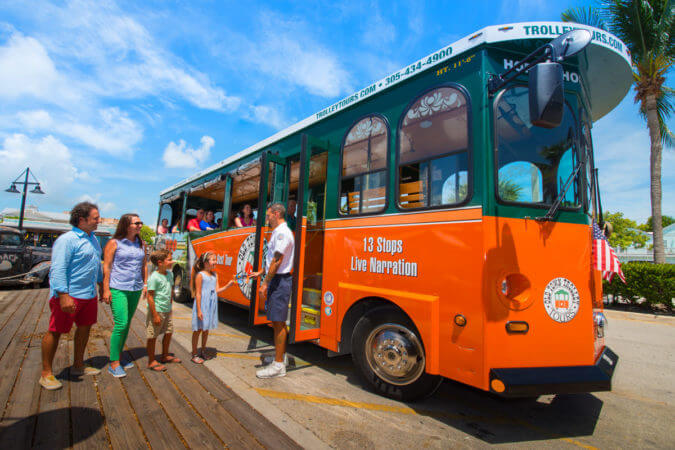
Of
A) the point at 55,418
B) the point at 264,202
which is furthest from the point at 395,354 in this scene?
the point at 55,418

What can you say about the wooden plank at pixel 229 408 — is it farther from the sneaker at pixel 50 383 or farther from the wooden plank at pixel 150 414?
the sneaker at pixel 50 383

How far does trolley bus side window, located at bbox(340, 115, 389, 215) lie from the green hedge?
31.4 feet

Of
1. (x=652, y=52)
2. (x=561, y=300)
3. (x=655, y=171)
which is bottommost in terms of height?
(x=561, y=300)

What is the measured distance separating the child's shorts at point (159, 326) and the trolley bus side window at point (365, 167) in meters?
2.37

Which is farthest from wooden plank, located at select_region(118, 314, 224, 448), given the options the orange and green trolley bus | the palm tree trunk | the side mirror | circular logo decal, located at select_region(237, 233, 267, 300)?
the palm tree trunk

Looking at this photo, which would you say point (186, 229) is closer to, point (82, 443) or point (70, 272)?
point (70, 272)

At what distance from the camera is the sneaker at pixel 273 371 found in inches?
147

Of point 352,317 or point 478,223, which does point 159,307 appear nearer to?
point 352,317

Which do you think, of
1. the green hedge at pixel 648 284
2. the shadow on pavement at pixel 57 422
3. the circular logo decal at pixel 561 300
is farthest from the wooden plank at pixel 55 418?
the green hedge at pixel 648 284

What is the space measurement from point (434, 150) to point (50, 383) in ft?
13.8

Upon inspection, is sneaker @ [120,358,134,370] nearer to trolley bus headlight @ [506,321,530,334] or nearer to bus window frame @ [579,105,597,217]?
trolley bus headlight @ [506,321,530,334]

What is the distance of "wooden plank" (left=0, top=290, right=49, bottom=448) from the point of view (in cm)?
238

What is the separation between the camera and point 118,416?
276cm

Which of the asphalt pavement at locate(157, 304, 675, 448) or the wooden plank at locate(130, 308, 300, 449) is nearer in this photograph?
the wooden plank at locate(130, 308, 300, 449)
